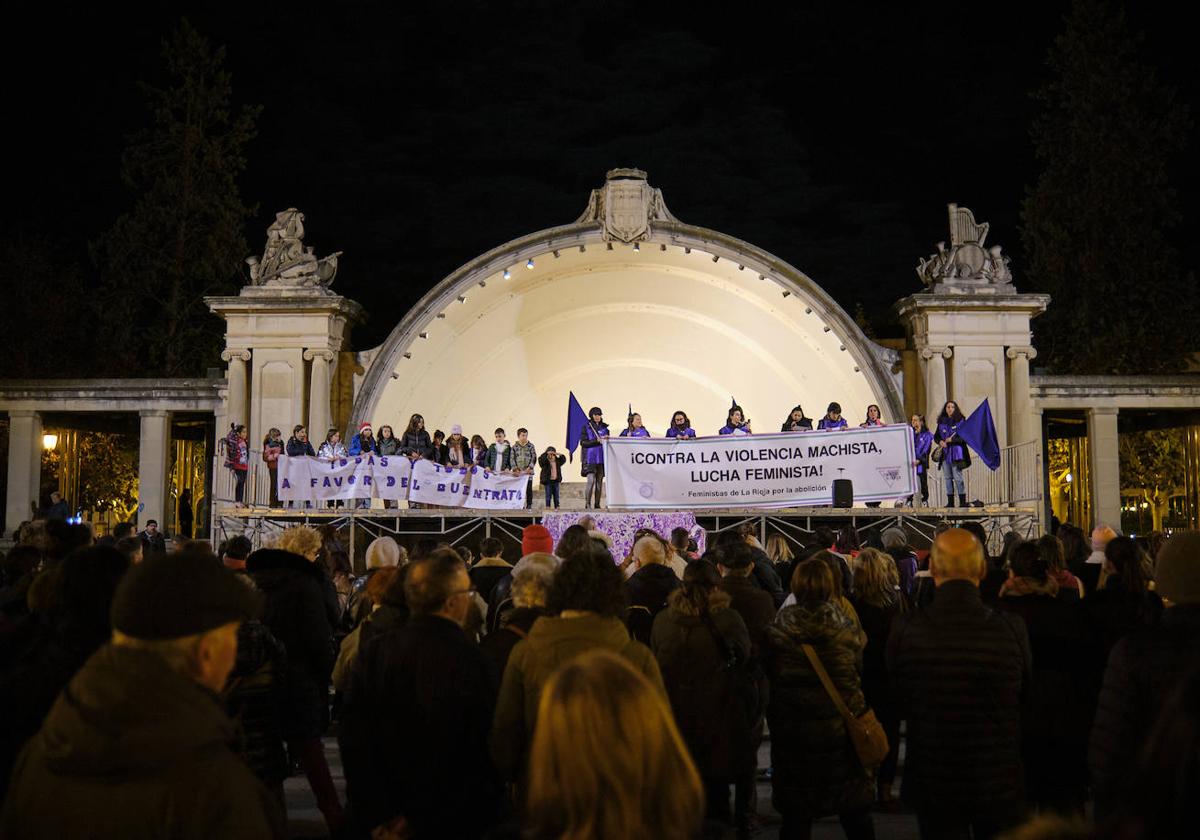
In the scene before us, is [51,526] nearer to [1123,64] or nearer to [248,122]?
[248,122]

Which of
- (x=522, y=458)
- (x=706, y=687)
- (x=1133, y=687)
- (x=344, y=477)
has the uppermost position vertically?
(x=522, y=458)

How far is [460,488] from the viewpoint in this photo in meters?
19.4

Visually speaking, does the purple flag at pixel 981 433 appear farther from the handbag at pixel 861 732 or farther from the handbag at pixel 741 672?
the handbag at pixel 861 732

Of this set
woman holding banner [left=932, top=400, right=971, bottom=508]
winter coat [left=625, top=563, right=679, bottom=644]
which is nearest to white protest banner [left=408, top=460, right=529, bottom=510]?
woman holding banner [left=932, top=400, right=971, bottom=508]

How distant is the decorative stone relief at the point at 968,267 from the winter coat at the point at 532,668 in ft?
65.3

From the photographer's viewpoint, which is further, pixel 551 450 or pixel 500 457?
pixel 551 450

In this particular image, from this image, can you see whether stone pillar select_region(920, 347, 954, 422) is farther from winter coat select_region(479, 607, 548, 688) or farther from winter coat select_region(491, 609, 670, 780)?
winter coat select_region(491, 609, 670, 780)

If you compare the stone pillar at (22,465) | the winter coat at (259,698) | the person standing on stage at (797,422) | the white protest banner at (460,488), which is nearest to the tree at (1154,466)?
the person standing on stage at (797,422)

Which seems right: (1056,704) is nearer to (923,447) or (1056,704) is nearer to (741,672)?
(741,672)

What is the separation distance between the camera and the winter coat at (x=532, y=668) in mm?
4148

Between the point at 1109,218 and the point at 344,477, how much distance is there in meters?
26.8

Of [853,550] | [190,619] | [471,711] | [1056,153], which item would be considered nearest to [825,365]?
[853,550]

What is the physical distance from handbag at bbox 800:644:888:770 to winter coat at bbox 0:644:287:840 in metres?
3.21

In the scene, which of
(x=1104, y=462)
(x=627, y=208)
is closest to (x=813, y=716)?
(x=627, y=208)
